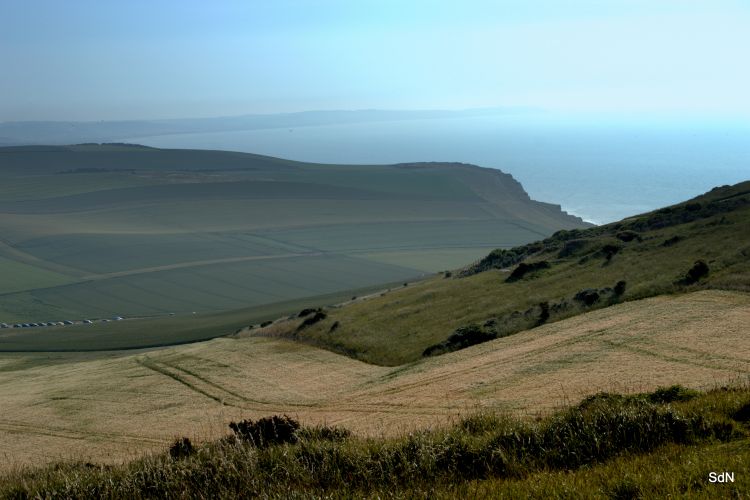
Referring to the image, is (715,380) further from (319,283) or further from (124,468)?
(319,283)

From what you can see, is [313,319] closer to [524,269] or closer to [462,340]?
[462,340]

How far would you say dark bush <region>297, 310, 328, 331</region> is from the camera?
57.8 m

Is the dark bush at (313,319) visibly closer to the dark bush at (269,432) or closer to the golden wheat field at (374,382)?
the golden wheat field at (374,382)

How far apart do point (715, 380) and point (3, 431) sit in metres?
33.8

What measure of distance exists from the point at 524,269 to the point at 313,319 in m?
17.8

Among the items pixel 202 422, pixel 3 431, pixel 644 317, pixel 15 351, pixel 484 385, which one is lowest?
pixel 15 351

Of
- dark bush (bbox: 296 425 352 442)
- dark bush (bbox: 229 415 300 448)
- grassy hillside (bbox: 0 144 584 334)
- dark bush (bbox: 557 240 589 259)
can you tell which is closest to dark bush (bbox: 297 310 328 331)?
dark bush (bbox: 557 240 589 259)

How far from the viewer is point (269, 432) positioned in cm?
1889

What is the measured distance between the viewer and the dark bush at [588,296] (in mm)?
46438

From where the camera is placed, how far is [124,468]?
16.2m

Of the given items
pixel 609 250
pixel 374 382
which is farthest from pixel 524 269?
pixel 374 382

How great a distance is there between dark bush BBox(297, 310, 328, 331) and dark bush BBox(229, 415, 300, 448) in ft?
125

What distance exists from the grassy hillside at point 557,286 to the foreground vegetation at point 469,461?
2962 centimetres

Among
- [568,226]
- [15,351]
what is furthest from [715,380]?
[568,226]
